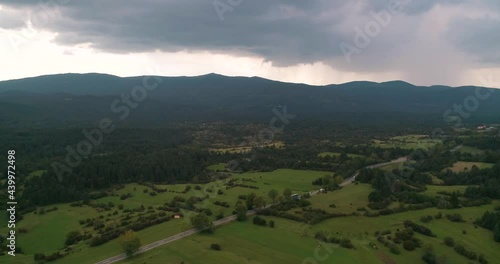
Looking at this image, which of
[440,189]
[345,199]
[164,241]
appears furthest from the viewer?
[440,189]

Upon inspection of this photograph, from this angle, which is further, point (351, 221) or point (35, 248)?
A: point (351, 221)

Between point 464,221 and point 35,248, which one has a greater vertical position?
point 464,221

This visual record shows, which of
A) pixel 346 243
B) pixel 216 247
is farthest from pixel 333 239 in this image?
pixel 216 247

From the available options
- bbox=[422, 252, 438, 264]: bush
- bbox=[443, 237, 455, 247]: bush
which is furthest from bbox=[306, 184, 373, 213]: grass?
bbox=[422, 252, 438, 264]: bush

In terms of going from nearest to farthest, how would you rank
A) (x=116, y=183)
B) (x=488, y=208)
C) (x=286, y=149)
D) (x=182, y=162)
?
(x=488, y=208) < (x=116, y=183) < (x=182, y=162) < (x=286, y=149)

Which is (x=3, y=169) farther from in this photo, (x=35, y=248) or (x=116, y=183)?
(x=35, y=248)

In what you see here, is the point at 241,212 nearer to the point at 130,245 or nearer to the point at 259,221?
the point at 259,221

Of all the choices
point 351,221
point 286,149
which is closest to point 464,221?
point 351,221

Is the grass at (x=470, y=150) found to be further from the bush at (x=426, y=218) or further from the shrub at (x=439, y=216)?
the bush at (x=426, y=218)
